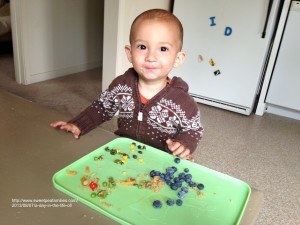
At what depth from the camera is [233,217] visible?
1.67 feet

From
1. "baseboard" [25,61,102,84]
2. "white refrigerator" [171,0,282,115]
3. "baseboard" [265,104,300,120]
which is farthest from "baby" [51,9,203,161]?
"baseboard" [25,61,102,84]

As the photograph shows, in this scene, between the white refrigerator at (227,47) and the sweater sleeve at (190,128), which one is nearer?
the sweater sleeve at (190,128)

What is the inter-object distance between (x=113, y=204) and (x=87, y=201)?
0.14ft

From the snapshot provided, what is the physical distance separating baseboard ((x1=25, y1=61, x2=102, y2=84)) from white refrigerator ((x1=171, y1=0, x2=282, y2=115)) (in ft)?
3.39

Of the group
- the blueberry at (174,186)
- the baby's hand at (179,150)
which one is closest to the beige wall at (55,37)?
the baby's hand at (179,150)

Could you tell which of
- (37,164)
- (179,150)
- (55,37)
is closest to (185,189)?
(179,150)

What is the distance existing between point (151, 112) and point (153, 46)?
0.19 m

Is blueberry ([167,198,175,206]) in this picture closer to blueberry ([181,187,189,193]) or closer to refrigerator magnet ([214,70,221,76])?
blueberry ([181,187,189,193])

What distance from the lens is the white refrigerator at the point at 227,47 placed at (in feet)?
7.02

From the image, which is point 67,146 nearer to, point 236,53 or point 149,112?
point 149,112

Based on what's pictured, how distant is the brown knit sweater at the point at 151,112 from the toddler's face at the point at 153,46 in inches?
4.0

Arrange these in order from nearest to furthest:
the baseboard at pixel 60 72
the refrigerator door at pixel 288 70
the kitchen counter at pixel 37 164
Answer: the kitchen counter at pixel 37 164, the refrigerator door at pixel 288 70, the baseboard at pixel 60 72

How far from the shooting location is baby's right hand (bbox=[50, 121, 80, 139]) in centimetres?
74

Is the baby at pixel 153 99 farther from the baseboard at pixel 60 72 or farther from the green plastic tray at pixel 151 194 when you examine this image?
the baseboard at pixel 60 72
